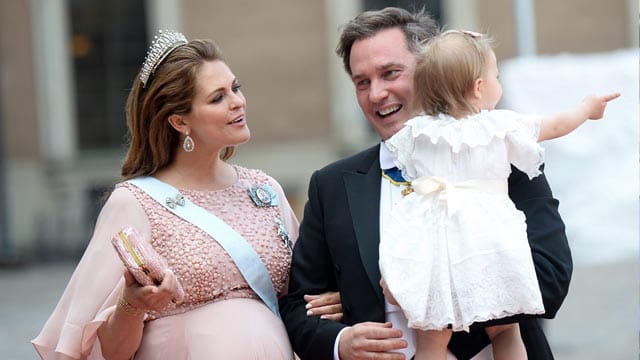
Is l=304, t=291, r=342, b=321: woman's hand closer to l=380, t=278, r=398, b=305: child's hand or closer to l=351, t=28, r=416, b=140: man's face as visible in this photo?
l=380, t=278, r=398, b=305: child's hand

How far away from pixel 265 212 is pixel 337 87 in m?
11.9

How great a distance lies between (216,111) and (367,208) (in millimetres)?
627

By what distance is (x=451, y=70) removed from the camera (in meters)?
3.06

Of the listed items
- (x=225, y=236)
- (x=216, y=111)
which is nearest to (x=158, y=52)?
(x=216, y=111)

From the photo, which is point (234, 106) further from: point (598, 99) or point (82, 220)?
point (82, 220)

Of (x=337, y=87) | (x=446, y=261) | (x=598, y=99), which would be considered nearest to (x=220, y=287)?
(x=446, y=261)

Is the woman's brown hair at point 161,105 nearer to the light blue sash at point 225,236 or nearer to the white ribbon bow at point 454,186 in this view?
the light blue sash at point 225,236

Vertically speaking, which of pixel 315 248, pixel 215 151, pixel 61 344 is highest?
pixel 215 151

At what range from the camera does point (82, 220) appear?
50.8 feet

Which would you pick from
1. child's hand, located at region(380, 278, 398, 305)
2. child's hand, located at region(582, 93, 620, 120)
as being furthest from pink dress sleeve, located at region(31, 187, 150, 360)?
child's hand, located at region(582, 93, 620, 120)

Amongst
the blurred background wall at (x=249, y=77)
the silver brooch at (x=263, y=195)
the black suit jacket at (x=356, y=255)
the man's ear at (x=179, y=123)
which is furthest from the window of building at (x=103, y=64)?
the black suit jacket at (x=356, y=255)

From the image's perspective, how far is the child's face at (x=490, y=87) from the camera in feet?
10.2

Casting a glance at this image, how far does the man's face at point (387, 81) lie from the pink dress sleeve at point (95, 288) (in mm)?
816

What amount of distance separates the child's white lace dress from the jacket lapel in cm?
12
